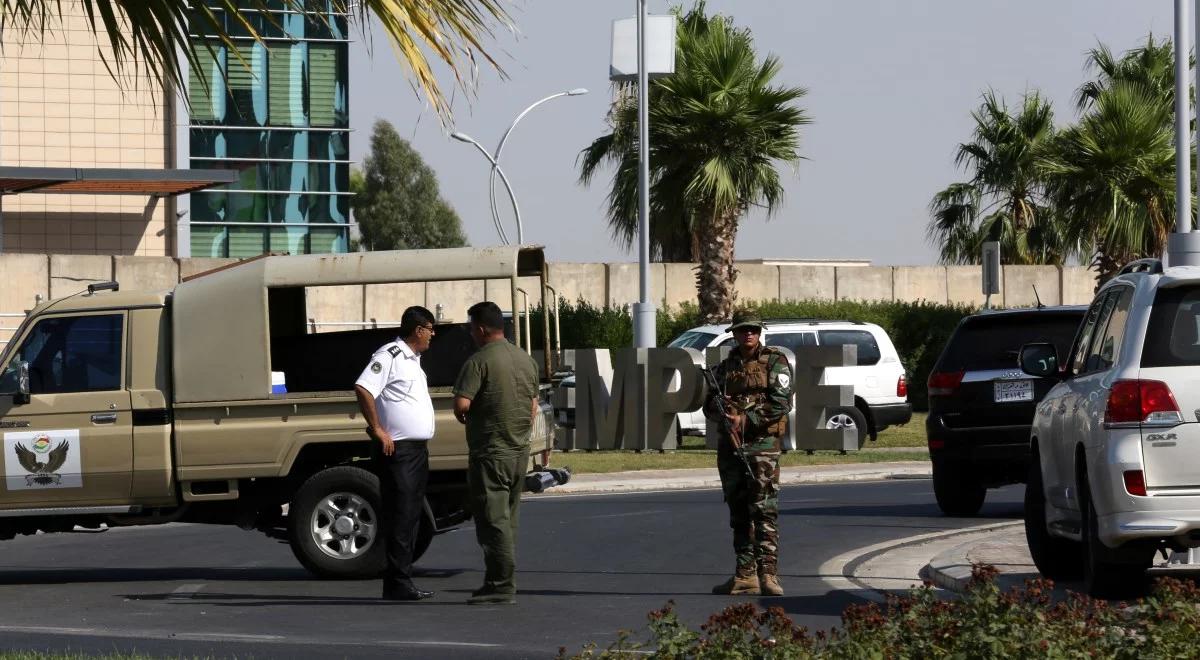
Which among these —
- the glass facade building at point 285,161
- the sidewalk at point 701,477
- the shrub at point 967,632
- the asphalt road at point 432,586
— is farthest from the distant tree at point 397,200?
the shrub at point 967,632

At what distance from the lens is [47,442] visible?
12.9 metres

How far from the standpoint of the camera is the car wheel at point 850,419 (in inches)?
1068

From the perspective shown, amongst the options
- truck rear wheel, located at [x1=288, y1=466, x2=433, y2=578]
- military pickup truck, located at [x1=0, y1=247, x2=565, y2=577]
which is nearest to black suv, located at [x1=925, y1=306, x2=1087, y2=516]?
military pickup truck, located at [x1=0, y1=247, x2=565, y2=577]

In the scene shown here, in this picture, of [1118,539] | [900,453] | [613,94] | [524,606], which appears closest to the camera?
[1118,539]

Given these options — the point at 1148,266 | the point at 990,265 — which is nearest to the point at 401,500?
the point at 1148,266

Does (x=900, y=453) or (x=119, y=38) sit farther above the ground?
(x=119, y=38)

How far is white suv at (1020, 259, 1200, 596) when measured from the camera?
931 cm

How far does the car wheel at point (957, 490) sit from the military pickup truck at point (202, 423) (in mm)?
5590

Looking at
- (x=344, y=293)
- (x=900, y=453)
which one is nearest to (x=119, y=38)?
(x=900, y=453)

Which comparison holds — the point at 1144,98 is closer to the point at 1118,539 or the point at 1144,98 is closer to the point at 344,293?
the point at 344,293

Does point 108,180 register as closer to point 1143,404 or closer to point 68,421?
point 68,421

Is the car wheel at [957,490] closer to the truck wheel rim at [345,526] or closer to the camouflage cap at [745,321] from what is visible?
the camouflage cap at [745,321]

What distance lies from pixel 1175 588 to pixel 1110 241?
26805mm

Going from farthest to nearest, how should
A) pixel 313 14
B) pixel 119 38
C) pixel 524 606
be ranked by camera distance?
pixel 524 606
pixel 313 14
pixel 119 38
